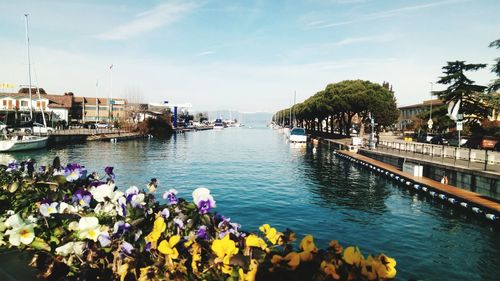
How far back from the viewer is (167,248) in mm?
2889

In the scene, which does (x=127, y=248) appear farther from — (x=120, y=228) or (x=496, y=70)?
(x=496, y=70)

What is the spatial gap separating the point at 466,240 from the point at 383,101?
52.9 metres

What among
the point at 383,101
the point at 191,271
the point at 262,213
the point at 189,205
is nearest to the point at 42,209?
the point at 189,205

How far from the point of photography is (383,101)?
209ft

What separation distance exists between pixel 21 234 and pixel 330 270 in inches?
114

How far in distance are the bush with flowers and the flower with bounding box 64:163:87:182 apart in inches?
31.6

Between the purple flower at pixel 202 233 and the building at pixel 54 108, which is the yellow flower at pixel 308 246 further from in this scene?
the building at pixel 54 108

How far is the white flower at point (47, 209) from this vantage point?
3738 millimetres

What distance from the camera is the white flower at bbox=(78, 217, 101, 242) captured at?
10.6ft

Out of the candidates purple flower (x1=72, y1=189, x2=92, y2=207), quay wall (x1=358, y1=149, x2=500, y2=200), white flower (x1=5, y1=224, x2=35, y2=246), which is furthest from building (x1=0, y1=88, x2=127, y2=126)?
white flower (x1=5, y1=224, x2=35, y2=246)

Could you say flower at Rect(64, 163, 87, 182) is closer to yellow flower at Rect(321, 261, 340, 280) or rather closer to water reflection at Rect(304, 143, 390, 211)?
yellow flower at Rect(321, 261, 340, 280)

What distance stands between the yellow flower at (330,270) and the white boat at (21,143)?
5364 centimetres

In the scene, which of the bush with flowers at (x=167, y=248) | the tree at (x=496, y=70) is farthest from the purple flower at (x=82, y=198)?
the tree at (x=496, y=70)

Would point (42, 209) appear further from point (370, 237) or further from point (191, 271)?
point (370, 237)
